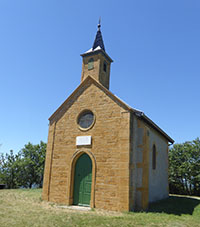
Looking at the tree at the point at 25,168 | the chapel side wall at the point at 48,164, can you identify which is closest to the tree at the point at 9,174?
the tree at the point at 25,168

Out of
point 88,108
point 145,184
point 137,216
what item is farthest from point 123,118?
point 137,216

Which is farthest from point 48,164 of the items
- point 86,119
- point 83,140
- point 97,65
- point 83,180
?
point 97,65

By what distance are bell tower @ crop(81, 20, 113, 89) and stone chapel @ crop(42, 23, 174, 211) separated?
0.07m

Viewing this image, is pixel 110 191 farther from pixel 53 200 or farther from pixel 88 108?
pixel 88 108

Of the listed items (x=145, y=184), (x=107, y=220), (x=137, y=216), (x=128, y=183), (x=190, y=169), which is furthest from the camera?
(x=190, y=169)

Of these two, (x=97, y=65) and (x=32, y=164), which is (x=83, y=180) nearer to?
(x=97, y=65)

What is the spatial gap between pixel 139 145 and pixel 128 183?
2.24 m

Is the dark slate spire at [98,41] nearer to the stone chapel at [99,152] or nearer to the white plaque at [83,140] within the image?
the stone chapel at [99,152]

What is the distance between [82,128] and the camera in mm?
12953

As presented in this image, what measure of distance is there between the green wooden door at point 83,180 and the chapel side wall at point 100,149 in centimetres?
40

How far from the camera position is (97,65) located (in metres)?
14.7

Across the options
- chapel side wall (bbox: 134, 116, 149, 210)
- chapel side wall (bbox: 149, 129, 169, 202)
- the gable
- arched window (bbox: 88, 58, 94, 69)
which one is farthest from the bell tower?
chapel side wall (bbox: 149, 129, 169, 202)

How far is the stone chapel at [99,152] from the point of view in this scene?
428 inches

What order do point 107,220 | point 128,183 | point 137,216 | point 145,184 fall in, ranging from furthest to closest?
point 145,184 → point 128,183 → point 137,216 → point 107,220
